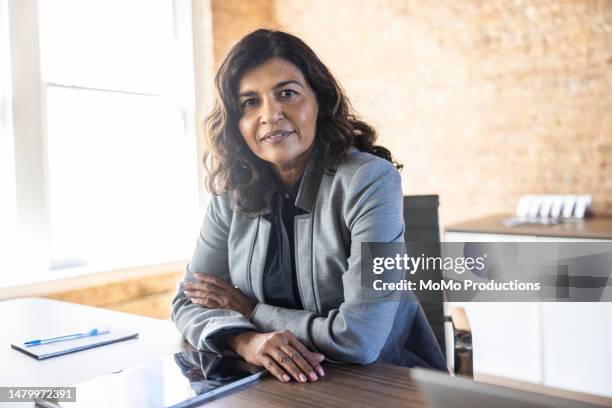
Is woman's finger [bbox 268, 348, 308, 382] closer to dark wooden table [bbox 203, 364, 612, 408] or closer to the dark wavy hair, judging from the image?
dark wooden table [bbox 203, 364, 612, 408]

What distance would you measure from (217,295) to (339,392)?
639 mm

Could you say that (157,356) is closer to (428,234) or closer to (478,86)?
(428,234)

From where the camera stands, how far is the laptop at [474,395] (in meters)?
0.49

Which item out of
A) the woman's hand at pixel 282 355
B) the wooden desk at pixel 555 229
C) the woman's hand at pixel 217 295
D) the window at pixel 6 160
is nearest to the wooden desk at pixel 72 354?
the woman's hand at pixel 217 295

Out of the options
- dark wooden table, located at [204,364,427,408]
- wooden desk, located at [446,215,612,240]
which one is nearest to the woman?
dark wooden table, located at [204,364,427,408]

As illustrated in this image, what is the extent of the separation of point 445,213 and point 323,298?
7.62 feet

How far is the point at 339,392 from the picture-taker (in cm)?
99

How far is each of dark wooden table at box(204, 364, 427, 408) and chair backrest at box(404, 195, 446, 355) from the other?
75 centimetres

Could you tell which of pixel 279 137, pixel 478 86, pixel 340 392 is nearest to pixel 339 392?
pixel 340 392

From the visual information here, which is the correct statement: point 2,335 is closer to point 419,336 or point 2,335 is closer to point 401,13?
point 419,336

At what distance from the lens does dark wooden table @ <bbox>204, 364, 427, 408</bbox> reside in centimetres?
93

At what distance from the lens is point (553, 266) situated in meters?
2.56

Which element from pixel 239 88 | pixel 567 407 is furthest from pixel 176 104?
pixel 567 407

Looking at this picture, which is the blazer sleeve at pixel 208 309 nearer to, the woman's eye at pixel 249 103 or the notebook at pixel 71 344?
the notebook at pixel 71 344
